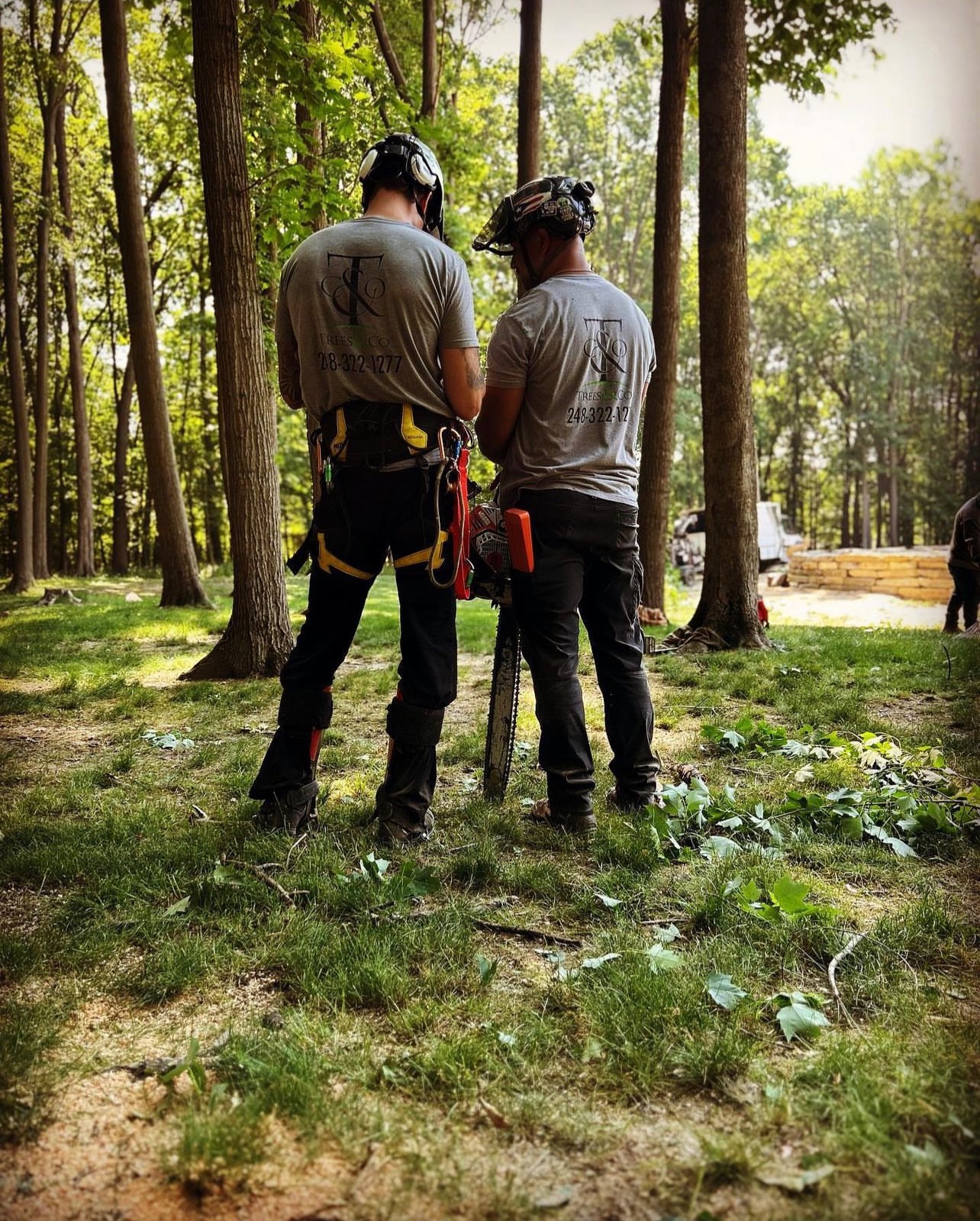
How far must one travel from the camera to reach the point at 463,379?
10.2ft

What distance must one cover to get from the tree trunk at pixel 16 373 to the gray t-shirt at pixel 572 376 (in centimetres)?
1375

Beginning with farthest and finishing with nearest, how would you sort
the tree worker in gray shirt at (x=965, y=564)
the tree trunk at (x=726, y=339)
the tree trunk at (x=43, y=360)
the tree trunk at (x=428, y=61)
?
the tree trunk at (x=43, y=360) < the tree trunk at (x=428, y=61) < the tree worker in gray shirt at (x=965, y=564) < the tree trunk at (x=726, y=339)

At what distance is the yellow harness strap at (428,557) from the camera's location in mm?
3051

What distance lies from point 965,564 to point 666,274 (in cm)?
435

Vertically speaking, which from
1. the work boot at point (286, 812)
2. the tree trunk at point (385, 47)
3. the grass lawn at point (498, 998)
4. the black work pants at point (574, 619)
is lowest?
the grass lawn at point (498, 998)

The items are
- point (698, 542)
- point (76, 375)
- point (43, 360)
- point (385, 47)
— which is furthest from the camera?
point (698, 542)

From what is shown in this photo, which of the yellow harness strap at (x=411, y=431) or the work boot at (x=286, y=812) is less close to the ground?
the yellow harness strap at (x=411, y=431)

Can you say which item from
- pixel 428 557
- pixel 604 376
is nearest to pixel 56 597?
pixel 428 557

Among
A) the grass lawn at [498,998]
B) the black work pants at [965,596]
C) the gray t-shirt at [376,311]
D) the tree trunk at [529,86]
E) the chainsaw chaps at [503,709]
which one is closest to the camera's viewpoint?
the grass lawn at [498,998]

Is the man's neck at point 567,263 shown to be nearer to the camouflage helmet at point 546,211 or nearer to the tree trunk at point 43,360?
the camouflage helmet at point 546,211

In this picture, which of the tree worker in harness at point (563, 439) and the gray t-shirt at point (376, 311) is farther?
the tree worker in harness at point (563, 439)

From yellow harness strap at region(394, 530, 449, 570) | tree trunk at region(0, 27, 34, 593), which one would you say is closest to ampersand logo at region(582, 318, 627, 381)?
yellow harness strap at region(394, 530, 449, 570)

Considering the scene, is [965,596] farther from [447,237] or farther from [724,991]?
[724,991]

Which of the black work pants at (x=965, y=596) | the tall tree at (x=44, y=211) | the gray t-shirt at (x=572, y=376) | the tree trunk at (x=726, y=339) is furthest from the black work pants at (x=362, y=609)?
the tall tree at (x=44, y=211)
